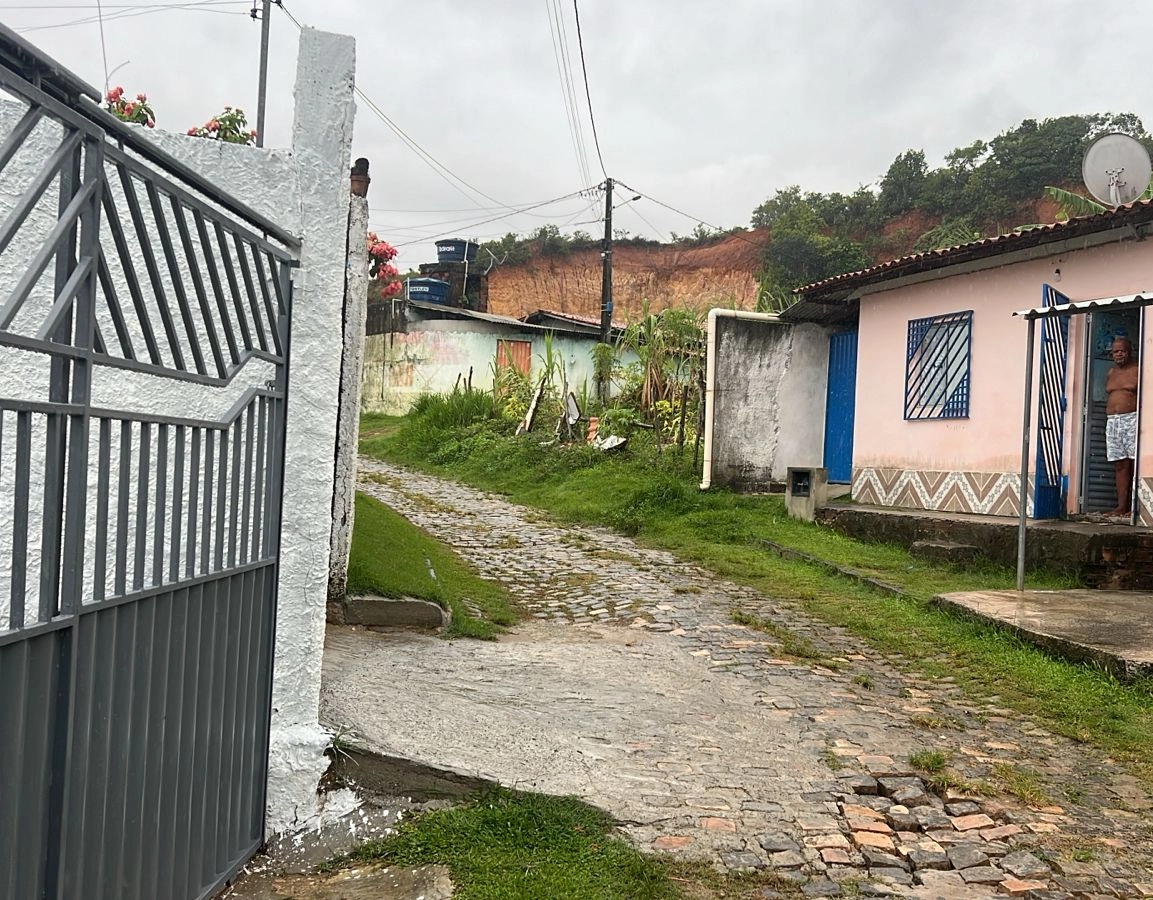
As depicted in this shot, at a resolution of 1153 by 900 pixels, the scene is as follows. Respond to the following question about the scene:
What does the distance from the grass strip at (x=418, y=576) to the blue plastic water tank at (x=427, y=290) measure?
2089 cm

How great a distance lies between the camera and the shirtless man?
31.1ft

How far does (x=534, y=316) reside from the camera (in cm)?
2923

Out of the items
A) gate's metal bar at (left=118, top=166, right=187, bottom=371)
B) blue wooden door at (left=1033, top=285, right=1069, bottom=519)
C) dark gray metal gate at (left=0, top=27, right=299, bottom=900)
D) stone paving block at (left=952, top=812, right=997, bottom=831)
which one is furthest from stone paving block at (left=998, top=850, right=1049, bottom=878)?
blue wooden door at (left=1033, top=285, right=1069, bottom=519)

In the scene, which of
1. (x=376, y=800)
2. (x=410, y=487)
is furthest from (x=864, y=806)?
(x=410, y=487)

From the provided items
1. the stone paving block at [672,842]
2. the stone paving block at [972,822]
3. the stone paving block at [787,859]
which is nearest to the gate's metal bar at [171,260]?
the stone paving block at [672,842]

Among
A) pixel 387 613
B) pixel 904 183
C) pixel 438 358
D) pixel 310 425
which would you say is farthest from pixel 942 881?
A: pixel 904 183

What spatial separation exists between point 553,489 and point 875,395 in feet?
17.2

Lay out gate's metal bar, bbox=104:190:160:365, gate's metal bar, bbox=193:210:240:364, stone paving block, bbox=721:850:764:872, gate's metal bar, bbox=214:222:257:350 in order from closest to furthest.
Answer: gate's metal bar, bbox=104:190:160:365 → gate's metal bar, bbox=193:210:240:364 → gate's metal bar, bbox=214:222:257:350 → stone paving block, bbox=721:850:764:872

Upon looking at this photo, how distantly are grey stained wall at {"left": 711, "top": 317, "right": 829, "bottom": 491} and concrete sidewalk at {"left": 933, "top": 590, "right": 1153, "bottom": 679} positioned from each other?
249 inches

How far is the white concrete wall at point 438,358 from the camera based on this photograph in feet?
87.0

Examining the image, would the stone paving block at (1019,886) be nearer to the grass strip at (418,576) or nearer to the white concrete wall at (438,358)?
the grass strip at (418,576)

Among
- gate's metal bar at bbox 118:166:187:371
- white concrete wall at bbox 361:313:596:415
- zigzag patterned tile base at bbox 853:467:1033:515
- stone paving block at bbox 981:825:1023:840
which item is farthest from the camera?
white concrete wall at bbox 361:313:596:415

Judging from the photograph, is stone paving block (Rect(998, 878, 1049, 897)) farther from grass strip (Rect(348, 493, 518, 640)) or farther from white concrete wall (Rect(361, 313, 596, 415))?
white concrete wall (Rect(361, 313, 596, 415))

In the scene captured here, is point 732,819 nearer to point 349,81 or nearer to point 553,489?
point 349,81
